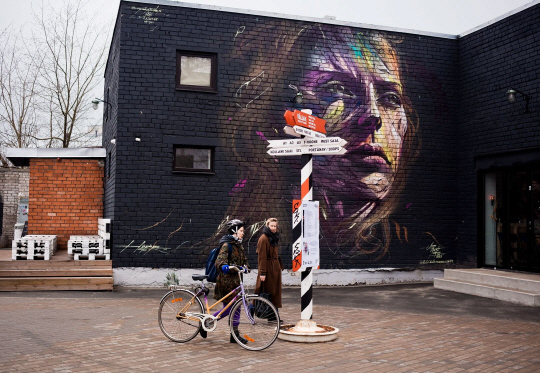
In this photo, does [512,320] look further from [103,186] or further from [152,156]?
[103,186]

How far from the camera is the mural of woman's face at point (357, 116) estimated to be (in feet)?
50.3

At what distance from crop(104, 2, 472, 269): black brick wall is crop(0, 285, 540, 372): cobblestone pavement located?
2.64 metres

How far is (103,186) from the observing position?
1686 cm

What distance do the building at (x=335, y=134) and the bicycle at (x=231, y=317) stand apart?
6.07m

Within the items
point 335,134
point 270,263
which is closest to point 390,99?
point 335,134

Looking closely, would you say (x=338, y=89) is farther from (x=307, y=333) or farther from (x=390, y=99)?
(x=307, y=333)

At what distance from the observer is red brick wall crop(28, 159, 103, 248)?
16562 millimetres

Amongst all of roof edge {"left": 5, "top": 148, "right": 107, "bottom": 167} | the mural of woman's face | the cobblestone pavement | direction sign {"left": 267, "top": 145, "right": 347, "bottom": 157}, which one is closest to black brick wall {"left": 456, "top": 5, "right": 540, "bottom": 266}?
the mural of woman's face

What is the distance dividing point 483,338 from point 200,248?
7.52 m

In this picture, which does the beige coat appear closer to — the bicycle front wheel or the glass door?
the bicycle front wheel

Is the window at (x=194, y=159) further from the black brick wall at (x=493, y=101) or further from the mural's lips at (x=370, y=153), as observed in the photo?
the black brick wall at (x=493, y=101)

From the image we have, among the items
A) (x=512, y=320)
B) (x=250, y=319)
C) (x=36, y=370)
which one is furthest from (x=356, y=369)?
(x=512, y=320)

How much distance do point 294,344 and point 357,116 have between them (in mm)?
8662

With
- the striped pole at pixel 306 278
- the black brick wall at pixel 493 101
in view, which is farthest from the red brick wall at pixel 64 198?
the black brick wall at pixel 493 101
